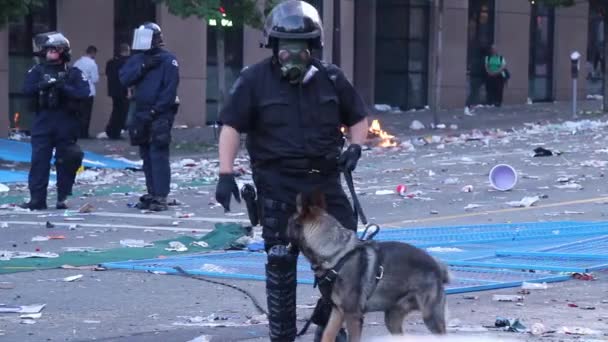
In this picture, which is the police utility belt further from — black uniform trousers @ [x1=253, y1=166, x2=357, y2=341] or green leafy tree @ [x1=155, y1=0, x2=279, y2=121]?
green leafy tree @ [x1=155, y1=0, x2=279, y2=121]

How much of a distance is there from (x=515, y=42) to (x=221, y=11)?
19155 millimetres

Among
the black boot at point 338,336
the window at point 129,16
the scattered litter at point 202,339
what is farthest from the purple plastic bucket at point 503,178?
the window at point 129,16

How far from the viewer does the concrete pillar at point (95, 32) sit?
83.0ft

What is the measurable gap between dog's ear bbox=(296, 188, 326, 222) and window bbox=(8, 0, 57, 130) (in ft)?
60.9

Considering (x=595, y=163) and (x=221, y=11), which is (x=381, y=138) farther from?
(x=595, y=163)

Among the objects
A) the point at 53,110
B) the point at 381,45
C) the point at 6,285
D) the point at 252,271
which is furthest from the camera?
the point at 381,45

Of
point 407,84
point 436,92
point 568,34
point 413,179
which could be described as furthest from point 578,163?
point 568,34

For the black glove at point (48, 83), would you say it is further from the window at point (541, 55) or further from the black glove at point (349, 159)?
the window at point (541, 55)

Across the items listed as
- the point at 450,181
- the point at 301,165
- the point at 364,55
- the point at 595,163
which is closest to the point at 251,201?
the point at 301,165

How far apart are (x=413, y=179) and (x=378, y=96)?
19.2 meters

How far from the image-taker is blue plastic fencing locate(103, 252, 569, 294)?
9.59 metres

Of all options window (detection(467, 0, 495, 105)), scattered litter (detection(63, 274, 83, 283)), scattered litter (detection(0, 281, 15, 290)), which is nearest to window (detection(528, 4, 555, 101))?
window (detection(467, 0, 495, 105))

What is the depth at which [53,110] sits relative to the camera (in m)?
14.1

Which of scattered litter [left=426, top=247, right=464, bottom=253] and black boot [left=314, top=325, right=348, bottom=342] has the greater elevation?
black boot [left=314, top=325, right=348, bottom=342]
